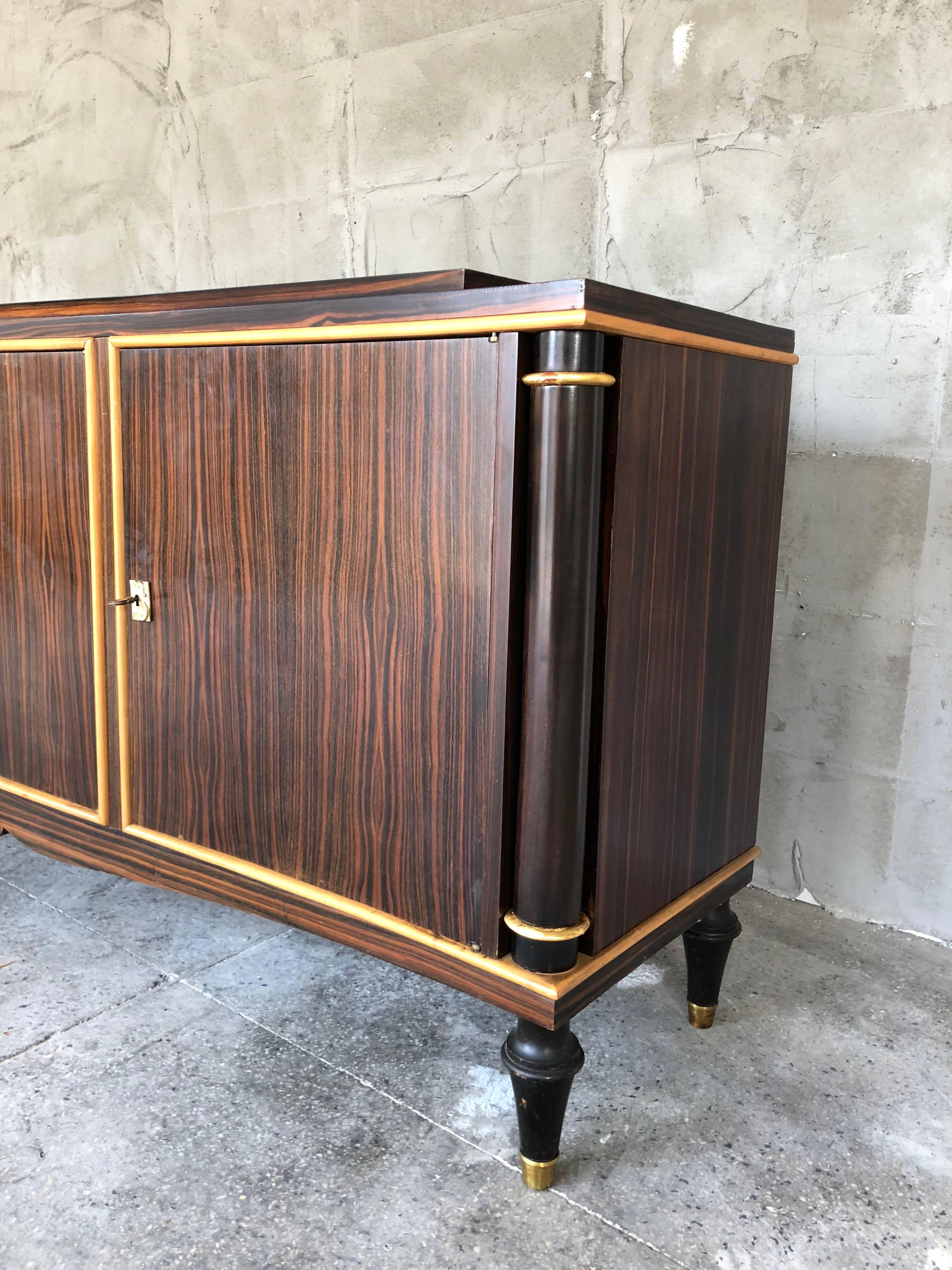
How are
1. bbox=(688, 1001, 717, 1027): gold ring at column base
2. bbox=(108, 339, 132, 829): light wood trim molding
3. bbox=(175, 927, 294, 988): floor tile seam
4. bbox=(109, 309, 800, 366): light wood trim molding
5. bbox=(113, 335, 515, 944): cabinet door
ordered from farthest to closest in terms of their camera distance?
1. bbox=(175, 927, 294, 988): floor tile seam
2. bbox=(688, 1001, 717, 1027): gold ring at column base
3. bbox=(108, 339, 132, 829): light wood trim molding
4. bbox=(113, 335, 515, 944): cabinet door
5. bbox=(109, 309, 800, 366): light wood trim molding

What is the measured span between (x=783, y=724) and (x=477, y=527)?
1166mm

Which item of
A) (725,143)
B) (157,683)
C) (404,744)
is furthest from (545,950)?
(725,143)

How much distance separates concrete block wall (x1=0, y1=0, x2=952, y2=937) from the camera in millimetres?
1817

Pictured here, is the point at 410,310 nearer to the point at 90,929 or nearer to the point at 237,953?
the point at 237,953

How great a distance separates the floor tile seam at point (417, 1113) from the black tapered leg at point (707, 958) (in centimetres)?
43

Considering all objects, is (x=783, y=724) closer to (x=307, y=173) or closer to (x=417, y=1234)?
(x=417, y=1234)

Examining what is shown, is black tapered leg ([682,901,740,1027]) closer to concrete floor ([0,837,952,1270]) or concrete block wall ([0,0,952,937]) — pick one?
concrete floor ([0,837,952,1270])

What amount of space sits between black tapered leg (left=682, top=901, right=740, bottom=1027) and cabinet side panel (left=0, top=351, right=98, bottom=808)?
975 mm

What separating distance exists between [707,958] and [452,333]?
1.03m

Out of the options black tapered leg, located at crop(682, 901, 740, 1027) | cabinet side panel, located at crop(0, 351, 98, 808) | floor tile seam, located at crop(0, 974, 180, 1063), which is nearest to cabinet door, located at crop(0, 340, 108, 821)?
cabinet side panel, located at crop(0, 351, 98, 808)

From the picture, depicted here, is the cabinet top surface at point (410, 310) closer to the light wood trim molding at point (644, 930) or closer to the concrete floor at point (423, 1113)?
the light wood trim molding at point (644, 930)

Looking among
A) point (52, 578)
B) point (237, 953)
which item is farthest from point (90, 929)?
point (52, 578)

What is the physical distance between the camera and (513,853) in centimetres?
121

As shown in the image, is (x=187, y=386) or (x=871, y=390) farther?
(x=871, y=390)
